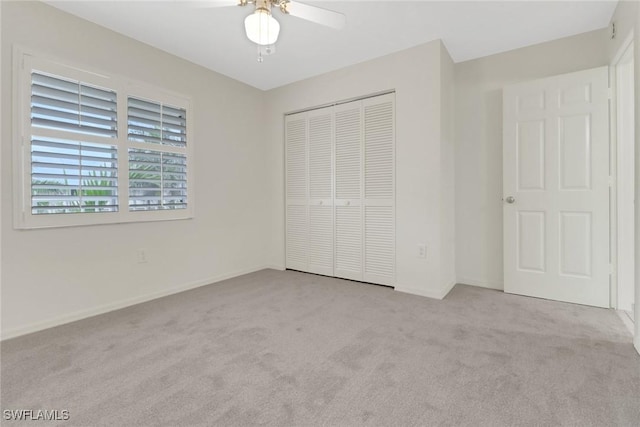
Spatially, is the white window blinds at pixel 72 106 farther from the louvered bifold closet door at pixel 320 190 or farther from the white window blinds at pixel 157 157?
the louvered bifold closet door at pixel 320 190

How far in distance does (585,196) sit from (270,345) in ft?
9.70

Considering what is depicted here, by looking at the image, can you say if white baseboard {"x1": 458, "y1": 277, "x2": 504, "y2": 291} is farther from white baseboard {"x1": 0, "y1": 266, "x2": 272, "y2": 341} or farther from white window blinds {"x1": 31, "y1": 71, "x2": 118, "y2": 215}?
white window blinds {"x1": 31, "y1": 71, "x2": 118, "y2": 215}

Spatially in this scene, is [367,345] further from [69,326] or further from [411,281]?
[69,326]

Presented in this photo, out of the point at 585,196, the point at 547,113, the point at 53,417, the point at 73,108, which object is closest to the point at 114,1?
the point at 73,108

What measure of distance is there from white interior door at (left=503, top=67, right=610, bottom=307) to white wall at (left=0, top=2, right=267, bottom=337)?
3.01 m

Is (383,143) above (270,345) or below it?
above

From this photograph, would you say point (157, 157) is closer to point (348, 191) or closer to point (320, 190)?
point (320, 190)

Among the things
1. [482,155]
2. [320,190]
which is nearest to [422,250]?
[482,155]

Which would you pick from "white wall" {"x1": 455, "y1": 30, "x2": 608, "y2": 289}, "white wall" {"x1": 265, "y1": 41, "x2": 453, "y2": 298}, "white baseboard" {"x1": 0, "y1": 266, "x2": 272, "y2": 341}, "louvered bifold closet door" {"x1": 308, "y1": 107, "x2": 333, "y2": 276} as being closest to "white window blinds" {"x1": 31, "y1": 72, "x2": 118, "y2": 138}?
"white baseboard" {"x1": 0, "y1": 266, "x2": 272, "y2": 341}

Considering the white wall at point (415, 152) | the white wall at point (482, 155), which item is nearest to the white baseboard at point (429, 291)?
the white wall at point (415, 152)

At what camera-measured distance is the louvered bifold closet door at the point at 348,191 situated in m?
3.55

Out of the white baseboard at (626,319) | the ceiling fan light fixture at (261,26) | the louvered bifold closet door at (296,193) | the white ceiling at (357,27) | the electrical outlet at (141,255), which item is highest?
the white ceiling at (357,27)

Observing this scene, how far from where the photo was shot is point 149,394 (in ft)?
4.98

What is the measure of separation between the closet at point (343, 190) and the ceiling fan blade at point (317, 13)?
148 cm
